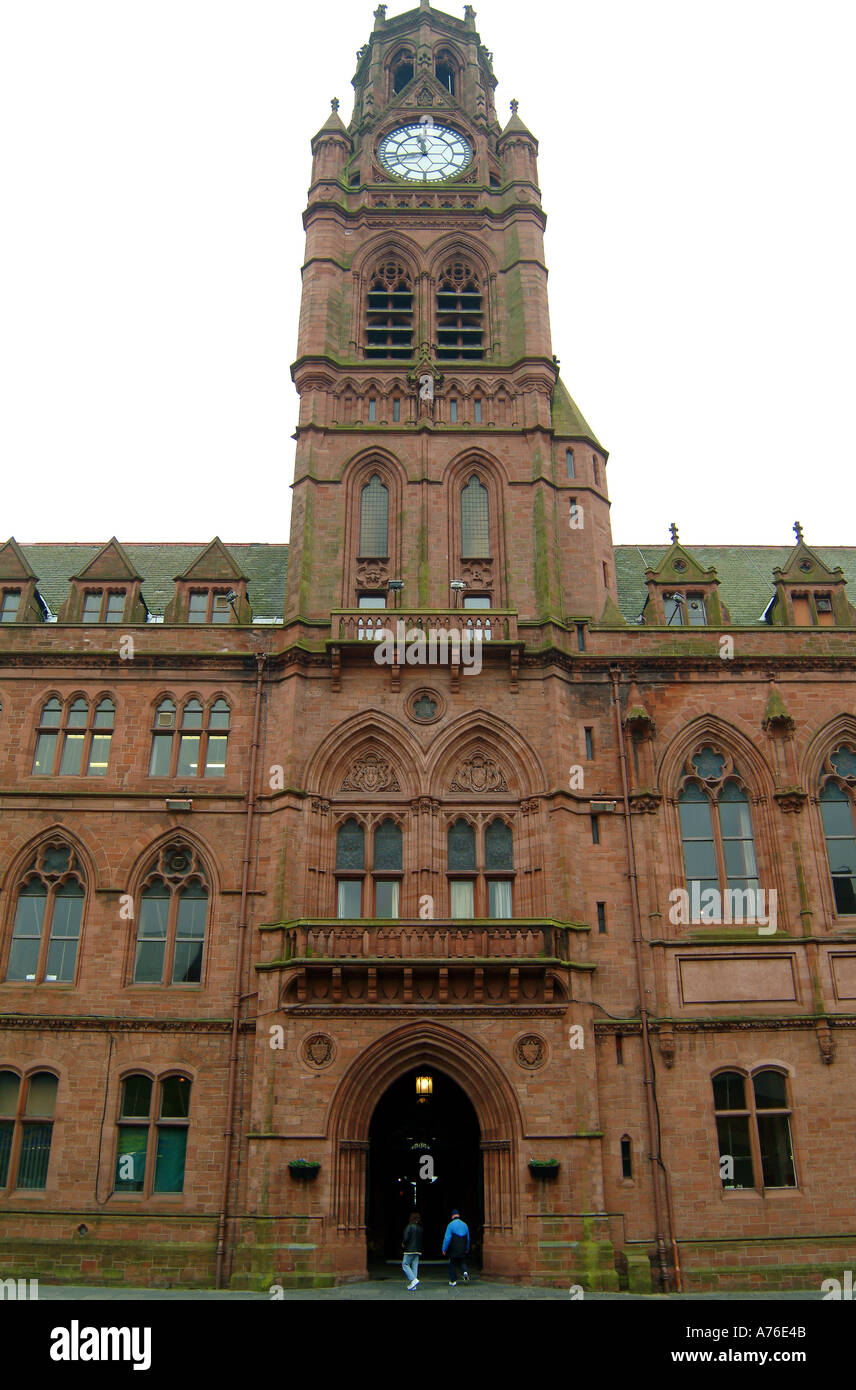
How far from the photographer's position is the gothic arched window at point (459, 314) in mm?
35750

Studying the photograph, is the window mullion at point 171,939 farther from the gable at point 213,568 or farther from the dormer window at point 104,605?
the gable at point 213,568

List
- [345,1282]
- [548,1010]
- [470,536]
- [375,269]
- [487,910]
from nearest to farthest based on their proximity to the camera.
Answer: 1. [345,1282]
2. [548,1010]
3. [487,910]
4. [470,536]
5. [375,269]

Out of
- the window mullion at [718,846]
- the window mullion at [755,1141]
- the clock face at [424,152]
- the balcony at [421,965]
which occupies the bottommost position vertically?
the window mullion at [755,1141]

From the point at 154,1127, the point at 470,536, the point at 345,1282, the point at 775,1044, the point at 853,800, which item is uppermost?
the point at 470,536

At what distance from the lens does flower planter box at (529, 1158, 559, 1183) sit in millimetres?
24453

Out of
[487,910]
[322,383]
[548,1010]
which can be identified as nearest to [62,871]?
[487,910]

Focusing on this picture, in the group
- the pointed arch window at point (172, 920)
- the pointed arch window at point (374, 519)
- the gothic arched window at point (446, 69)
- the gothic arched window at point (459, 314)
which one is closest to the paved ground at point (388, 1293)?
the pointed arch window at point (172, 920)

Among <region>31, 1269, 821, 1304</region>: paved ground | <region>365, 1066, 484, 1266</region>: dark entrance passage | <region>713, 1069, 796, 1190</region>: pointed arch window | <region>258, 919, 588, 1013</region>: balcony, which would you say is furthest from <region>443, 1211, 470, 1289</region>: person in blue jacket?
<region>713, 1069, 796, 1190</region>: pointed arch window

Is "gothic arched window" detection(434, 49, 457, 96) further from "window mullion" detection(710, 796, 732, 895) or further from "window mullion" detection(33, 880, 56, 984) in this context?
"window mullion" detection(33, 880, 56, 984)

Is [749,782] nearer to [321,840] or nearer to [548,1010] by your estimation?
[548,1010]

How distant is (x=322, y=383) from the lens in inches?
1344

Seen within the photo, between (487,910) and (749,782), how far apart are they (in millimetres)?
7986

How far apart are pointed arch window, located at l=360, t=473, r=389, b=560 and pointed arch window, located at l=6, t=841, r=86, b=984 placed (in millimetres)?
12073

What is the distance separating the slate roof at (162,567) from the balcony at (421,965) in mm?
11690
